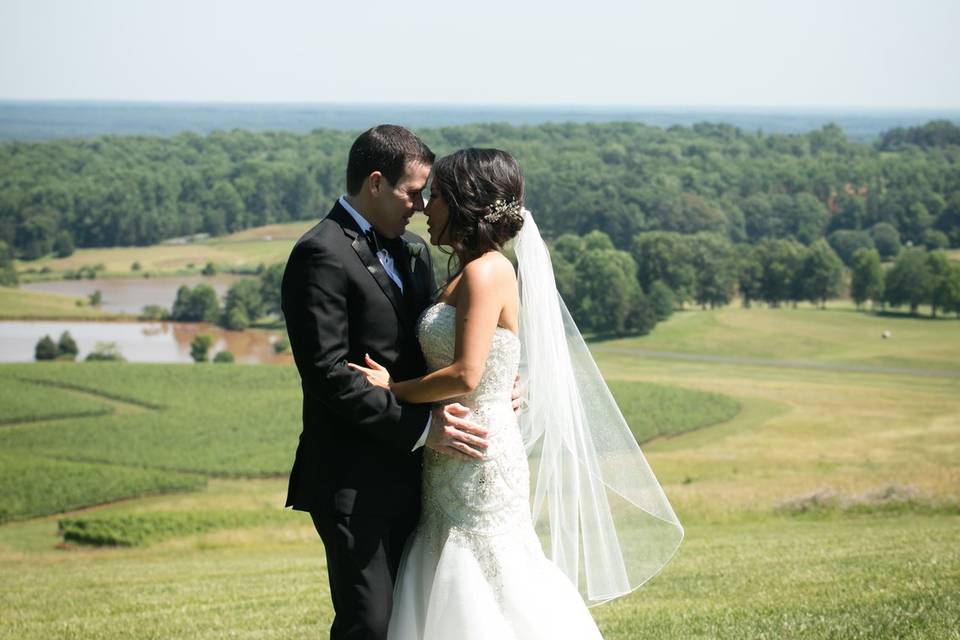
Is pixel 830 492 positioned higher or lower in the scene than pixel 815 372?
higher

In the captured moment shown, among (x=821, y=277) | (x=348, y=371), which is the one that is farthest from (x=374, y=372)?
(x=821, y=277)

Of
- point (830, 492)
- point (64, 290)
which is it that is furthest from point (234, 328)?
point (830, 492)

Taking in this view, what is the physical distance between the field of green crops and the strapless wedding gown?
7.69 feet

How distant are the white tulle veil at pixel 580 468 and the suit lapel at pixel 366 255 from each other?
78 cm

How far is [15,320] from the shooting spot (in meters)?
87.9

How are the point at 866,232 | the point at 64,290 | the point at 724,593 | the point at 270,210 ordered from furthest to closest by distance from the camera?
the point at 270,210, the point at 866,232, the point at 64,290, the point at 724,593

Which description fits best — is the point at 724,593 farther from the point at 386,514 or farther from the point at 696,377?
the point at 696,377

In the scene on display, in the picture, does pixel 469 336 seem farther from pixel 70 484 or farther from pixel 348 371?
pixel 70 484

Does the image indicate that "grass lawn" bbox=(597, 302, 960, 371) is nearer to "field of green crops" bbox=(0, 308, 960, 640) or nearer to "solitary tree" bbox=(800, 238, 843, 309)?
"field of green crops" bbox=(0, 308, 960, 640)

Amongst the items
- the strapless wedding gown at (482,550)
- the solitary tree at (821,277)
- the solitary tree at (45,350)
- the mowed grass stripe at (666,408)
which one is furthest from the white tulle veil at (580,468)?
the solitary tree at (821,277)

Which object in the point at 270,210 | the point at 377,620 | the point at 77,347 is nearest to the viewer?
the point at 377,620

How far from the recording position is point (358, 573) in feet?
14.0

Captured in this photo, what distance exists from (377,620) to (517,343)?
1.20m

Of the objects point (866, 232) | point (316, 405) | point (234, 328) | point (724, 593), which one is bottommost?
point (234, 328)
